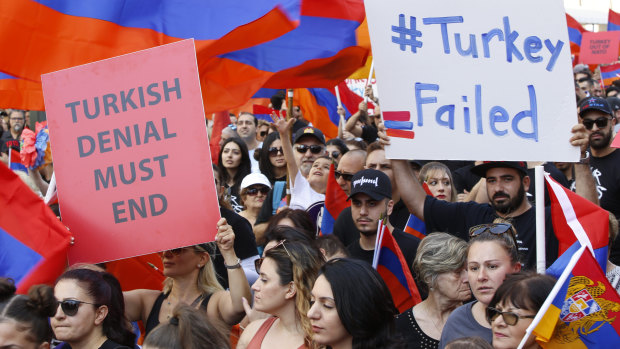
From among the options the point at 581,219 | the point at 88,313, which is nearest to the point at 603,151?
the point at 581,219

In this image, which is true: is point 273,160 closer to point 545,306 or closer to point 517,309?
point 517,309

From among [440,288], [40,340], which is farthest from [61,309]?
[440,288]

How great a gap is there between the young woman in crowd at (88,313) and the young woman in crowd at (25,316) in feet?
0.77

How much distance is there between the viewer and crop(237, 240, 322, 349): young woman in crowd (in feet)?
13.0

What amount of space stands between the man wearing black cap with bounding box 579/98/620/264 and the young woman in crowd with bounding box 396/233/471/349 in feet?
7.03

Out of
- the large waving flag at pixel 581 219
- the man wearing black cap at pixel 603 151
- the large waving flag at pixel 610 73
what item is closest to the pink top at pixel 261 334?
the large waving flag at pixel 581 219

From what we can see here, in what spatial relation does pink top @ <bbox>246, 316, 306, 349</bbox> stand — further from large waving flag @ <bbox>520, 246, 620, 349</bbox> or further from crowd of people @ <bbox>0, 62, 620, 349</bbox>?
large waving flag @ <bbox>520, 246, 620, 349</bbox>

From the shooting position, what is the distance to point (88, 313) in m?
4.00

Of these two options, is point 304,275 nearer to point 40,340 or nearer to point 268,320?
point 268,320

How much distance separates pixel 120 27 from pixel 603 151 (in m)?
3.47

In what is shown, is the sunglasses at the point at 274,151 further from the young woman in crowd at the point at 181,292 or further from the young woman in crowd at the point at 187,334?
the young woman in crowd at the point at 187,334

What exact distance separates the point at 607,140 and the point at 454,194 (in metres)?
1.22

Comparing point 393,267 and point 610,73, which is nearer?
point 393,267

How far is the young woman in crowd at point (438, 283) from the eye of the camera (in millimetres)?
4141
